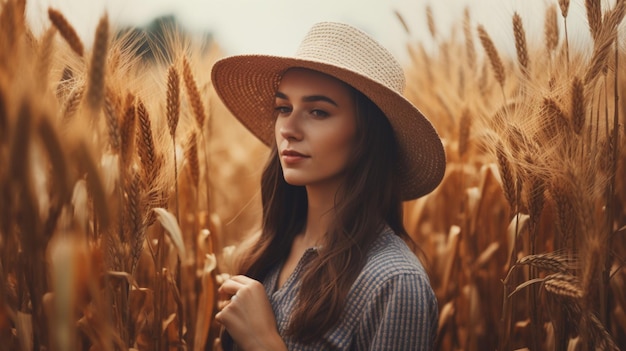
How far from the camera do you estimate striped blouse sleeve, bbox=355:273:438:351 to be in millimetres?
1442

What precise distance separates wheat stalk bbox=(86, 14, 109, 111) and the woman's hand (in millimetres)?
870

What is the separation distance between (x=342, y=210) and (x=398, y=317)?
1.28 ft

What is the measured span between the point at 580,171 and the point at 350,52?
28.4 inches

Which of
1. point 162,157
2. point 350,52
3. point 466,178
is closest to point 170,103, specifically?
point 162,157

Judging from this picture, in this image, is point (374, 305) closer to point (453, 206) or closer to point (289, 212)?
point (289, 212)

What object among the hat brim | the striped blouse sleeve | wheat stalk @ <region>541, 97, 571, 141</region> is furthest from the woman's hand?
wheat stalk @ <region>541, 97, 571, 141</region>

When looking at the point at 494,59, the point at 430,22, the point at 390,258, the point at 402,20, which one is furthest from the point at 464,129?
the point at 390,258

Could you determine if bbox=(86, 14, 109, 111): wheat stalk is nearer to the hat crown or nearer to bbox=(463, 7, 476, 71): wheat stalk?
the hat crown

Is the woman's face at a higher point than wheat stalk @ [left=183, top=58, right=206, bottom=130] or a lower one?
lower

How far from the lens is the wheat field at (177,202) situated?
0.94m

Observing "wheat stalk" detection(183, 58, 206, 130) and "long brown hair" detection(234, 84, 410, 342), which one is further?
"wheat stalk" detection(183, 58, 206, 130)

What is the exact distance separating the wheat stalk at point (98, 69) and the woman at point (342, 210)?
2.28ft

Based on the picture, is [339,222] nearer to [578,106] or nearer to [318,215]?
[318,215]

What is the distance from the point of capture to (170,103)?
1.61 metres
